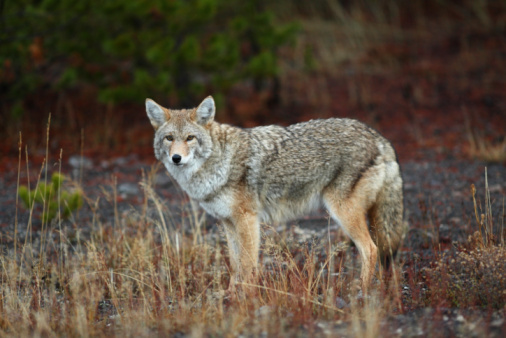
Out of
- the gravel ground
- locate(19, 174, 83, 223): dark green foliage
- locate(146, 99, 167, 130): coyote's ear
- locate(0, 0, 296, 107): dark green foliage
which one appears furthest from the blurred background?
locate(146, 99, 167, 130): coyote's ear

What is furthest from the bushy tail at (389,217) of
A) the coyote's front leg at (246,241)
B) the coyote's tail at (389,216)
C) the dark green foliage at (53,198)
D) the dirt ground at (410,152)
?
the dark green foliage at (53,198)

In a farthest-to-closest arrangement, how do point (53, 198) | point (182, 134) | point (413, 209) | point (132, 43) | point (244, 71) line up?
1. point (244, 71)
2. point (132, 43)
3. point (413, 209)
4. point (53, 198)
5. point (182, 134)

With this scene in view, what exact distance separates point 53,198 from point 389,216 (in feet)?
14.1

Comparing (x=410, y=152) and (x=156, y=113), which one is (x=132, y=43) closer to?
(x=156, y=113)

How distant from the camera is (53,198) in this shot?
7535 mm

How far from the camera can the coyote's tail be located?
5.89 meters

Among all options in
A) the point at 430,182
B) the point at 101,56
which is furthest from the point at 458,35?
the point at 101,56

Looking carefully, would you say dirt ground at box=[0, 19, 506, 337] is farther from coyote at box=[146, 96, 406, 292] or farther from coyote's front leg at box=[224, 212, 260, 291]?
coyote's front leg at box=[224, 212, 260, 291]

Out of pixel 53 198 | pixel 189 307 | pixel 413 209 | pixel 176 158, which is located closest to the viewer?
pixel 189 307

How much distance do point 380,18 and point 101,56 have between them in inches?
399

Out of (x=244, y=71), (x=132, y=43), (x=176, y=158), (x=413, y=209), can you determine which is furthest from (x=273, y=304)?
(x=244, y=71)

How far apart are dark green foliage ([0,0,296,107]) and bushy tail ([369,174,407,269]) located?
5756 millimetres

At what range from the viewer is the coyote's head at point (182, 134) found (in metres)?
5.59

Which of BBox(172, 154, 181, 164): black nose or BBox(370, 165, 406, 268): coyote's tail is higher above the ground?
BBox(172, 154, 181, 164): black nose
